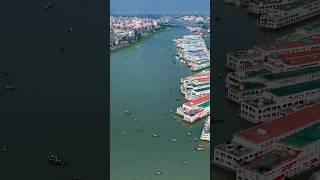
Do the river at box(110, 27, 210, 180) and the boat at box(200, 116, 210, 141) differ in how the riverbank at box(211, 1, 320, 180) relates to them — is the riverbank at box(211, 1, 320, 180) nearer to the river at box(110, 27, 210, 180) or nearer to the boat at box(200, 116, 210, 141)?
the boat at box(200, 116, 210, 141)

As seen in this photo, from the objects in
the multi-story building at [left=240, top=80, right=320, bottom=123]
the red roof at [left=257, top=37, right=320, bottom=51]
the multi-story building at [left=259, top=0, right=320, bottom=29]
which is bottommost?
the multi-story building at [left=240, top=80, right=320, bottom=123]

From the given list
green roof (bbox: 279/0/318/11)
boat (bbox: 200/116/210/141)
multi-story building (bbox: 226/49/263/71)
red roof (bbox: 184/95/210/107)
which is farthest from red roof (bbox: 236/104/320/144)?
green roof (bbox: 279/0/318/11)

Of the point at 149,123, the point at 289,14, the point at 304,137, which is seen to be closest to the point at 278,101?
the point at 304,137

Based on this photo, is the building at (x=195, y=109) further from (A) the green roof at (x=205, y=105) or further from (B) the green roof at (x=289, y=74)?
(B) the green roof at (x=289, y=74)

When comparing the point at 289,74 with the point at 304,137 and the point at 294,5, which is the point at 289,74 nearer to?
the point at 304,137
